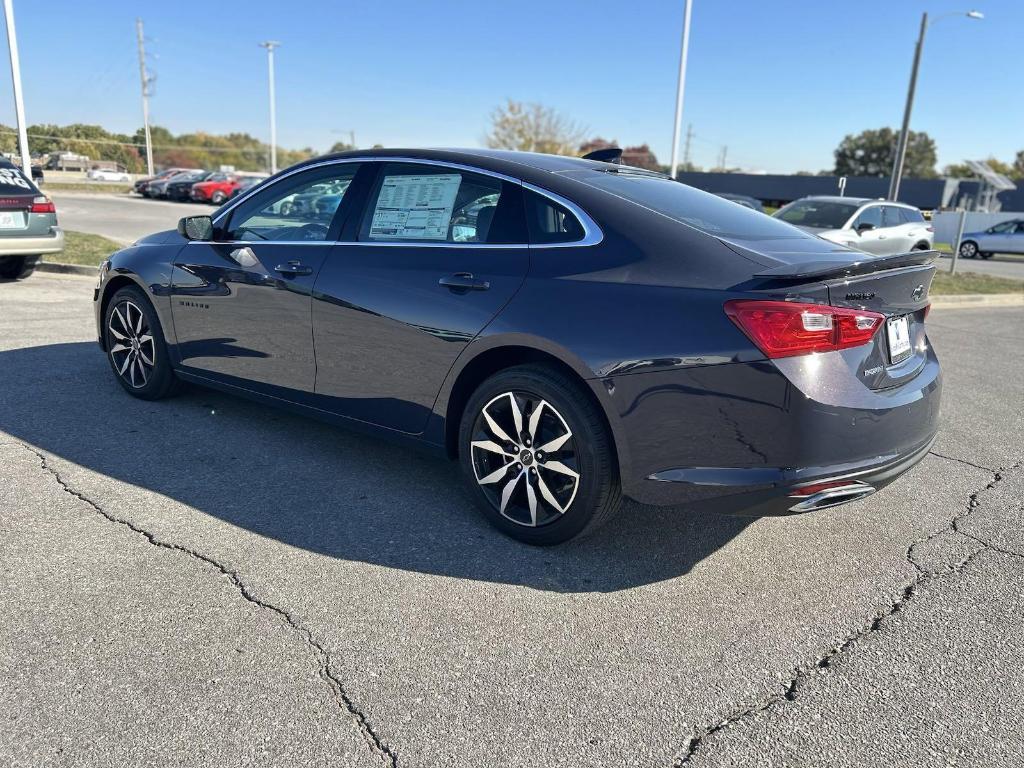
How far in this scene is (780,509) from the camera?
293 cm

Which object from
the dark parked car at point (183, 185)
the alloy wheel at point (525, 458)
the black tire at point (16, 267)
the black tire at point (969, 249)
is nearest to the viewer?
the alloy wheel at point (525, 458)

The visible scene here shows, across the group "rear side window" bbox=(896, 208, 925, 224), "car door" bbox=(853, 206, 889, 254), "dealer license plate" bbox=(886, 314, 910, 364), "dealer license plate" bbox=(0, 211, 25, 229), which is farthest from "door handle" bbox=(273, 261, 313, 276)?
"rear side window" bbox=(896, 208, 925, 224)

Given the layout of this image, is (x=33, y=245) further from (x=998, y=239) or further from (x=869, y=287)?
(x=998, y=239)

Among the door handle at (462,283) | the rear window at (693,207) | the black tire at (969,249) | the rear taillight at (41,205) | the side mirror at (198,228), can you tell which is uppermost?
the rear window at (693,207)

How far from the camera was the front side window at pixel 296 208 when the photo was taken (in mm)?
4219

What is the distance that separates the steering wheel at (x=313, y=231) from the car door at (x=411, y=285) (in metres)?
0.19

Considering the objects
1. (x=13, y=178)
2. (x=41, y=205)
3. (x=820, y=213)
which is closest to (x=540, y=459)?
(x=41, y=205)

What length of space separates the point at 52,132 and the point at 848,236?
48185mm

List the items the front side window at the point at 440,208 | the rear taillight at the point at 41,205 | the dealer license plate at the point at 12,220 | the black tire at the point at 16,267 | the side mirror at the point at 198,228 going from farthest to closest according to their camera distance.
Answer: the black tire at the point at 16,267, the rear taillight at the point at 41,205, the dealer license plate at the point at 12,220, the side mirror at the point at 198,228, the front side window at the point at 440,208

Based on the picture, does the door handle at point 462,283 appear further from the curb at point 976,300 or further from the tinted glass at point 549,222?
the curb at point 976,300

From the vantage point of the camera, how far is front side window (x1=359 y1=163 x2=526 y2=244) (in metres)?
3.55

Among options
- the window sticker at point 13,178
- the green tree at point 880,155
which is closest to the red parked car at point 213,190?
the window sticker at point 13,178

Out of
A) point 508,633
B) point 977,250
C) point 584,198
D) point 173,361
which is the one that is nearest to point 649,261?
point 584,198

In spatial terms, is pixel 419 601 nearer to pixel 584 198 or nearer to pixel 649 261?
pixel 649 261
